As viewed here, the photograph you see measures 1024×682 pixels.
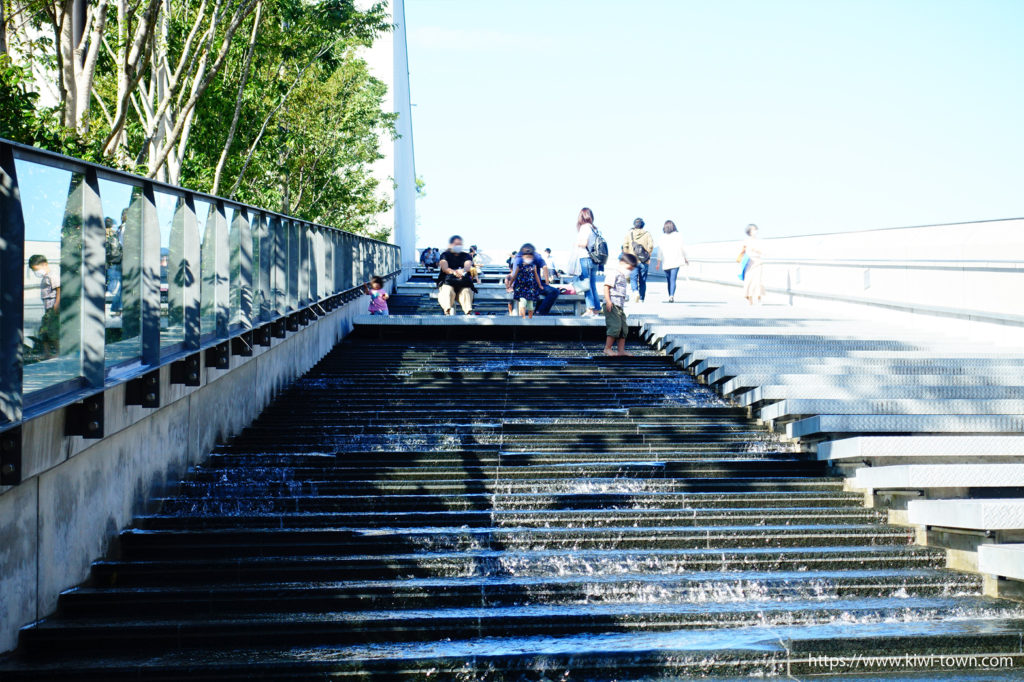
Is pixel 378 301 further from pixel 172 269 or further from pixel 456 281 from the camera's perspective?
pixel 172 269

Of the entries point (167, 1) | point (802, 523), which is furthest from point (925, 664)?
point (167, 1)

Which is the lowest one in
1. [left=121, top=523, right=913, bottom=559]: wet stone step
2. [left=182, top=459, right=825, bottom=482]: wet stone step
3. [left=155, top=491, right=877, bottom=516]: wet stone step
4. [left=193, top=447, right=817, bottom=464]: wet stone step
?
[left=121, top=523, right=913, bottom=559]: wet stone step

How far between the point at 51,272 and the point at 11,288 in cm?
48

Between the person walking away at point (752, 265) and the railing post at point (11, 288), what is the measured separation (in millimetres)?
16871

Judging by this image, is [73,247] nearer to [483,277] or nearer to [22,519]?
[22,519]

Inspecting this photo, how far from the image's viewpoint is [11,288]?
567 centimetres

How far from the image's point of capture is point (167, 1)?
17.5 m

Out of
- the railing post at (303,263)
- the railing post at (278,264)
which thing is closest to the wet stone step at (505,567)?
the railing post at (278,264)

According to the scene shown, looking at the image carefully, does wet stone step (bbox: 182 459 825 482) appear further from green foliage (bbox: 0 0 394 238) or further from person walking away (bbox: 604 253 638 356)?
person walking away (bbox: 604 253 638 356)

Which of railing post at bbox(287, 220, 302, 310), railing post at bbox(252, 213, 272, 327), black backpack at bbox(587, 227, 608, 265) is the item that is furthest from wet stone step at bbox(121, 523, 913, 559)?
black backpack at bbox(587, 227, 608, 265)

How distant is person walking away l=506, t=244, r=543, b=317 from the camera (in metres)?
19.1

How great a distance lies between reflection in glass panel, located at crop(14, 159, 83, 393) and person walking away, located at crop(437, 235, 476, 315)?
12574 millimetres

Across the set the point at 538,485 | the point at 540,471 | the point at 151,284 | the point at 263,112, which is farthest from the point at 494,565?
the point at 263,112

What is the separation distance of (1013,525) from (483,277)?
32.2m
